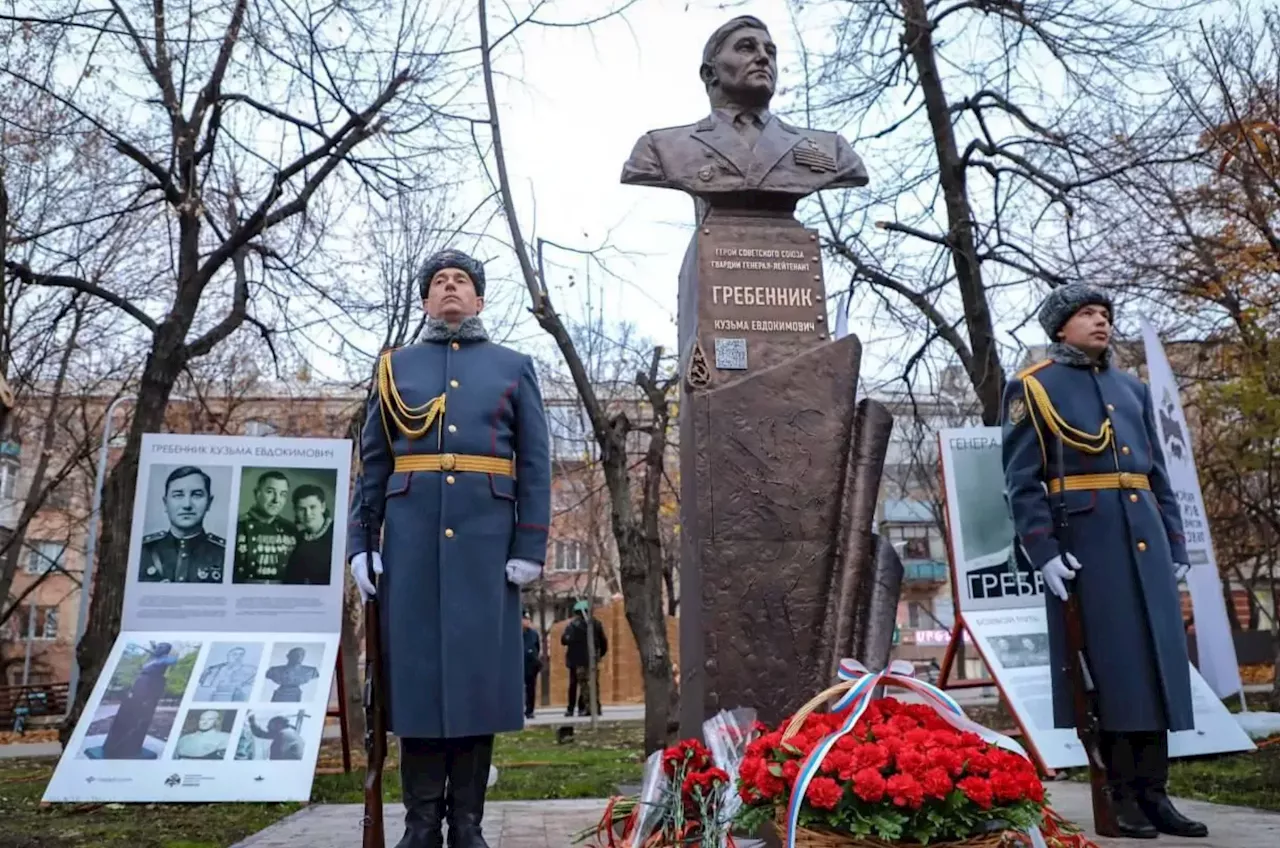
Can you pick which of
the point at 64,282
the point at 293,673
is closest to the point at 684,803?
the point at 293,673

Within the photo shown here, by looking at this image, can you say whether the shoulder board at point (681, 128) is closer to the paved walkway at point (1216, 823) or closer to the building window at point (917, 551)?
the paved walkway at point (1216, 823)

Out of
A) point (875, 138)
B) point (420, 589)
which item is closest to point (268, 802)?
point (420, 589)

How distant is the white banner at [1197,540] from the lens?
7668 mm

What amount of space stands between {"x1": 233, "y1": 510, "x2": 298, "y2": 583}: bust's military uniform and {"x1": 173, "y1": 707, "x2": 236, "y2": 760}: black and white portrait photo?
84 centimetres

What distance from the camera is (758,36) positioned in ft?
15.8

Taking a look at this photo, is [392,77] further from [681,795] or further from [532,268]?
[681,795]

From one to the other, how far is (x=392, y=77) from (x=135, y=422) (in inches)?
149

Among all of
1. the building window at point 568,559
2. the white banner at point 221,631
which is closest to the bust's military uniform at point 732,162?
the white banner at point 221,631

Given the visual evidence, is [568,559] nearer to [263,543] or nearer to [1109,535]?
[263,543]

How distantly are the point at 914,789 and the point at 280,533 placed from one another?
5.07 meters

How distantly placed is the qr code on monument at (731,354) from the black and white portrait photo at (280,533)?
333cm

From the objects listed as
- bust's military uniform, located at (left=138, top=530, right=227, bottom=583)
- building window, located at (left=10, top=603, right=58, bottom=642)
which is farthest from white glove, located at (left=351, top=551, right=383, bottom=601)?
building window, located at (left=10, top=603, right=58, bottom=642)

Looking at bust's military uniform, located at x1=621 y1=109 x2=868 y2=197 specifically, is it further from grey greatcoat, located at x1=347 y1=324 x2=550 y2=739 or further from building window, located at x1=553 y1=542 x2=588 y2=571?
building window, located at x1=553 y1=542 x2=588 y2=571

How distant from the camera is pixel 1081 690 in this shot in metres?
4.17
